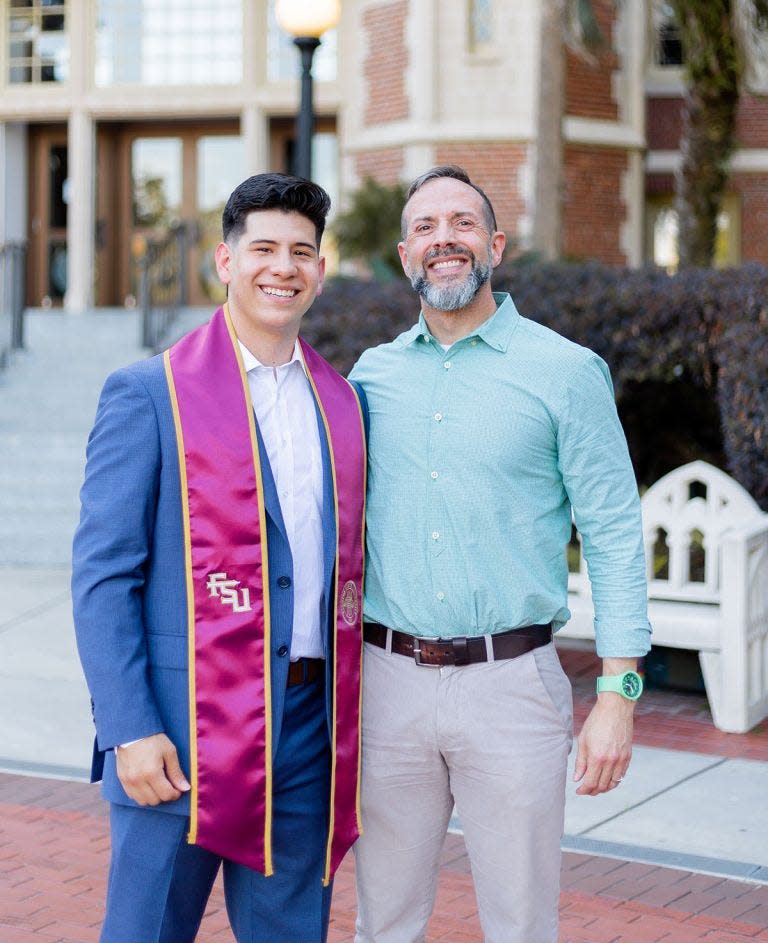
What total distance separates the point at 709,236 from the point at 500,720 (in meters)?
11.3

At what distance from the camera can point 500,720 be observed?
295 centimetres

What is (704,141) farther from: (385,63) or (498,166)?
(385,63)

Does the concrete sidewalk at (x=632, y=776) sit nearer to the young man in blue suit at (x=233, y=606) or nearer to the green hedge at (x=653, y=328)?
the green hedge at (x=653, y=328)

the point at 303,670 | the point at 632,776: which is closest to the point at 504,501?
the point at 303,670

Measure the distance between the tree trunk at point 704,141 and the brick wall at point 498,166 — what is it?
3056 millimetres

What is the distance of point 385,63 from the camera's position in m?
17.1

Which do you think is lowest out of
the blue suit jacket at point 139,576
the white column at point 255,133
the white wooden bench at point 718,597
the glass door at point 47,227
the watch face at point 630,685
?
the white wooden bench at point 718,597

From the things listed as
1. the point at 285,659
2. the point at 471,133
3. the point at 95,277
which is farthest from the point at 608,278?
the point at 95,277

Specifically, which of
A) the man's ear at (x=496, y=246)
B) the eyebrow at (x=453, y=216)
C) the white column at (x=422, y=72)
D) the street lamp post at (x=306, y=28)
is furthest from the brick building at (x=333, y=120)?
the eyebrow at (x=453, y=216)

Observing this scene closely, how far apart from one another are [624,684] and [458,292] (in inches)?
35.7

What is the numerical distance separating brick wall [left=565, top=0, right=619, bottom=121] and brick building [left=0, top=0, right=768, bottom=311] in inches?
1.0

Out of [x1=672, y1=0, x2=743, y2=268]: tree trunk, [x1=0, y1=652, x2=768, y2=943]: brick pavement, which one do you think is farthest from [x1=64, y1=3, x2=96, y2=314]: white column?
[x1=0, y1=652, x2=768, y2=943]: brick pavement

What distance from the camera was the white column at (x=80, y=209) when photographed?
1911 cm

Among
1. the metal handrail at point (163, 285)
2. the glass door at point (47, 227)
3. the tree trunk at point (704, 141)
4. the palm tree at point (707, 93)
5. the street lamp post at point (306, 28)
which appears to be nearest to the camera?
the street lamp post at point (306, 28)
